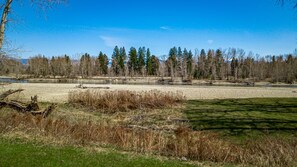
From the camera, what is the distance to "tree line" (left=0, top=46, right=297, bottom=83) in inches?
4099

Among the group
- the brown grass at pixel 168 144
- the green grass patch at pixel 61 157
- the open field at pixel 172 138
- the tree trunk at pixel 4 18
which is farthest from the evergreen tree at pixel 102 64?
the green grass patch at pixel 61 157

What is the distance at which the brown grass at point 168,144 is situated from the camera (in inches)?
336

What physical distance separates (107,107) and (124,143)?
42.1 ft

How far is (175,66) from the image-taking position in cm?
11962

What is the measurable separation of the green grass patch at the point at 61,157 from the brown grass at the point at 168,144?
1252 mm

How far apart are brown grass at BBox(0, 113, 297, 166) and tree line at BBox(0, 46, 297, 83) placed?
293 ft

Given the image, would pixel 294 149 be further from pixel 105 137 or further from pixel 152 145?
pixel 105 137

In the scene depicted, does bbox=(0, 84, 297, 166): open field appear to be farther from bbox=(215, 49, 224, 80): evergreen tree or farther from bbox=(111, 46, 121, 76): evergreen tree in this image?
bbox=(111, 46, 121, 76): evergreen tree

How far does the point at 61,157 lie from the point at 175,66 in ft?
372

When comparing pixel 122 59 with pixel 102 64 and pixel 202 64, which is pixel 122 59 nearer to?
pixel 102 64

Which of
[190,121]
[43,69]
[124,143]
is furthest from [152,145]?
[43,69]

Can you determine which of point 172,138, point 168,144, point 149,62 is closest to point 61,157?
point 168,144

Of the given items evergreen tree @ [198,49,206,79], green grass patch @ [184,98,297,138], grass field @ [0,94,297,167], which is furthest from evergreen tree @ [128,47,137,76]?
grass field @ [0,94,297,167]

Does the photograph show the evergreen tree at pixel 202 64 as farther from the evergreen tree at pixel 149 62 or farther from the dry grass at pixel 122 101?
the dry grass at pixel 122 101
